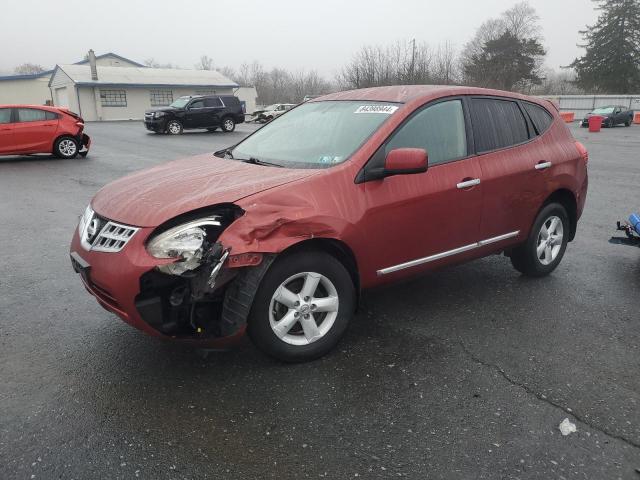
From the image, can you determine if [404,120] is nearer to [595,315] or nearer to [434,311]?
[434,311]

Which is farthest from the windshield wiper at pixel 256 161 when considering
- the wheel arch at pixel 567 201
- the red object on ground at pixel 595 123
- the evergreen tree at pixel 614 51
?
the evergreen tree at pixel 614 51

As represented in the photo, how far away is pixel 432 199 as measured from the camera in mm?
3775

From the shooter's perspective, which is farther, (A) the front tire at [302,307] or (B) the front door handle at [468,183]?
(B) the front door handle at [468,183]

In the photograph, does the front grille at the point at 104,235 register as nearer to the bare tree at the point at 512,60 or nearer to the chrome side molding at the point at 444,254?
the chrome side molding at the point at 444,254

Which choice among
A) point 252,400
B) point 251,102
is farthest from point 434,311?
point 251,102

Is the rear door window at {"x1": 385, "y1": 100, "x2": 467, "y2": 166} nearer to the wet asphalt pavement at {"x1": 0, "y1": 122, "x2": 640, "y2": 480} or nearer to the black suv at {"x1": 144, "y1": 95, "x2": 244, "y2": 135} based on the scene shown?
the wet asphalt pavement at {"x1": 0, "y1": 122, "x2": 640, "y2": 480}

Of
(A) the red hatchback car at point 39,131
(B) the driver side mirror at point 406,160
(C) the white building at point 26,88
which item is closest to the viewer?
(B) the driver side mirror at point 406,160

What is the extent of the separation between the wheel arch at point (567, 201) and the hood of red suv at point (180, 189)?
2.61m

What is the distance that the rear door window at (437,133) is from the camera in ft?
12.4

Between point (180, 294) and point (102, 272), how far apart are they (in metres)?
0.45

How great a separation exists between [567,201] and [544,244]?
0.51 m

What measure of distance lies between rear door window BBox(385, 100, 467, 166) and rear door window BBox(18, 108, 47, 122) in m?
13.0

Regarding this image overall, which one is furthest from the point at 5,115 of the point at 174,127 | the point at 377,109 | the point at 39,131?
the point at 377,109

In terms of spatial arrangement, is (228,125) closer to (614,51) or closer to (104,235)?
(104,235)
